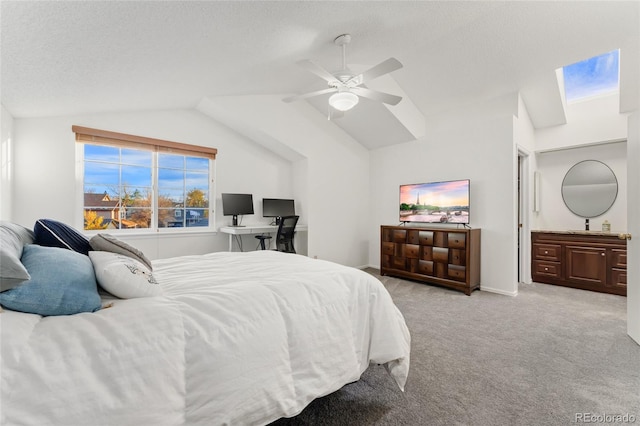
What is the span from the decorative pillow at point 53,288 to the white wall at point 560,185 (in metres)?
5.76

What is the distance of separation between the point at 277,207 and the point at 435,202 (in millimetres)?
2600

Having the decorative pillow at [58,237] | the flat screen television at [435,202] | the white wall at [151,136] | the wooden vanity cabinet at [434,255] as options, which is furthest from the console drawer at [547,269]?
the decorative pillow at [58,237]

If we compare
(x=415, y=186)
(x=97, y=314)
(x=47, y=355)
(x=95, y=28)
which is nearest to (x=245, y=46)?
(x=95, y=28)

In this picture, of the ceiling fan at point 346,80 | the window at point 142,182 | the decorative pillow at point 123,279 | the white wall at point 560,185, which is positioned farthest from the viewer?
the white wall at point 560,185

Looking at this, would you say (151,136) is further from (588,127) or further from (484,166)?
(588,127)

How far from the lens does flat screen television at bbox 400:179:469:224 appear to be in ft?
13.5

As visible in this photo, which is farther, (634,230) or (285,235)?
(285,235)

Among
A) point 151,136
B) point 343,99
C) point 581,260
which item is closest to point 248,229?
point 151,136

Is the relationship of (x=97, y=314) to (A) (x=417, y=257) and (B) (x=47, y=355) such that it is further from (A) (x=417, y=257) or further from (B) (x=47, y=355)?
(A) (x=417, y=257)

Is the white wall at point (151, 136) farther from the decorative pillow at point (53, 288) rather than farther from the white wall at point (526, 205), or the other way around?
the white wall at point (526, 205)

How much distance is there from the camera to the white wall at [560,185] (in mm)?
4203

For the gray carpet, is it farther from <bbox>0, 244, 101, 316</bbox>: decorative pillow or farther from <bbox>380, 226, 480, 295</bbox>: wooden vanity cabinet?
<bbox>0, 244, 101, 316</bbox>: decorative pillow

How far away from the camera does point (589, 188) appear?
4.43m

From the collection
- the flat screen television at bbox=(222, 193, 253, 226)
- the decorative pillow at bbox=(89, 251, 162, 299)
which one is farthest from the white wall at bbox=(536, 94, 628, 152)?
the decorative pillow at bbox=(89, 251, 162, 299)
